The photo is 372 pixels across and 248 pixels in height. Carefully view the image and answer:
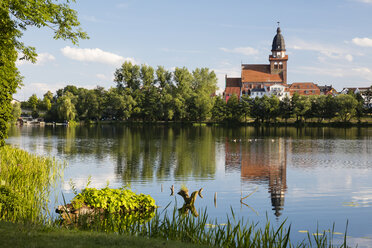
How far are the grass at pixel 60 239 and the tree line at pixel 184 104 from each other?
4026 inches

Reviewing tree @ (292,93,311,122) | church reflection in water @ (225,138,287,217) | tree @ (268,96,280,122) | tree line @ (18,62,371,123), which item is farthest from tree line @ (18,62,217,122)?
church reflection in water @ (225,138,287,217)

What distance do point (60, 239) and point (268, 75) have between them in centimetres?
15869

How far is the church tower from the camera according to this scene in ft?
524

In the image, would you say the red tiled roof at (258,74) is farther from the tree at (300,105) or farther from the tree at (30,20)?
the tree at (30,20)

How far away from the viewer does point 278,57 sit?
6334 inches

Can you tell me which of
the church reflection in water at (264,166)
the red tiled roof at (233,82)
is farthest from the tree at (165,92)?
the church reflection in water at (264,166)

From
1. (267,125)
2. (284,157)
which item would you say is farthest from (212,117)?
(284,157)

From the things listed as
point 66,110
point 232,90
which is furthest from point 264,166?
point 232,90

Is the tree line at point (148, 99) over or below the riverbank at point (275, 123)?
over

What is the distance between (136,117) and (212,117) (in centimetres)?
2526

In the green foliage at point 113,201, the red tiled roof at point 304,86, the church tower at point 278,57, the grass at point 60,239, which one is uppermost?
the church tower at point 278,57

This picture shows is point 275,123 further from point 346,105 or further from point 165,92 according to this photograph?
point 165,92

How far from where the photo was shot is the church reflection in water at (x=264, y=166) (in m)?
22.9

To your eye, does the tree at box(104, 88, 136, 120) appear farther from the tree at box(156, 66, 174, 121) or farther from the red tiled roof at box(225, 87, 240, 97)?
the red tiled roof at box(225, 87, 240, 97)
